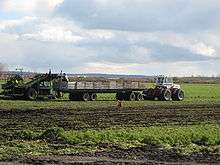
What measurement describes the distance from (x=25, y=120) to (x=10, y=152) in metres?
11.2

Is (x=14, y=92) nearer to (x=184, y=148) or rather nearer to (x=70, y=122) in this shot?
(x=70, y=122)

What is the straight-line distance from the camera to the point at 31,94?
152ft

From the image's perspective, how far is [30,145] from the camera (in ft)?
60.3

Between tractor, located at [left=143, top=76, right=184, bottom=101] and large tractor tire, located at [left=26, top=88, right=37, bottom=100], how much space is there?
1062 cm

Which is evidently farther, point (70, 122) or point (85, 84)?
point (85, 84)

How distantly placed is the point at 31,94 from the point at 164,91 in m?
12.1

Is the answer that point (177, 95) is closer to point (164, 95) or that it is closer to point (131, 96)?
point (164, 95)

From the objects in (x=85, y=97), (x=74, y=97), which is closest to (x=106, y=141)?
(x=85, y=97)

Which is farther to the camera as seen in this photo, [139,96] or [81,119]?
[139,96]

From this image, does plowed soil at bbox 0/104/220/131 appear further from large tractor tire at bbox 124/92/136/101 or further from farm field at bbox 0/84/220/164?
large tractor tire at bbox 124/92/136/101

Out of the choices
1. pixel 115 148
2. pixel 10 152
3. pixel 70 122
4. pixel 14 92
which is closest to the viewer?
pixel 10 152

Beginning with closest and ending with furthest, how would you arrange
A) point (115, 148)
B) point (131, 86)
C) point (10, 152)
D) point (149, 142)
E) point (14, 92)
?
1. point (10, 152)
2. point (115, 148)
3. point (149, 142)
4. point (14, 92)
5. point (131, 86)

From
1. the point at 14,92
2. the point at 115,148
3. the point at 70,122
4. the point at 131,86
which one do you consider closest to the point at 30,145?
the point at 115,148

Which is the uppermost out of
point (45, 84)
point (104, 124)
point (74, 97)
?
point (45, 84)
